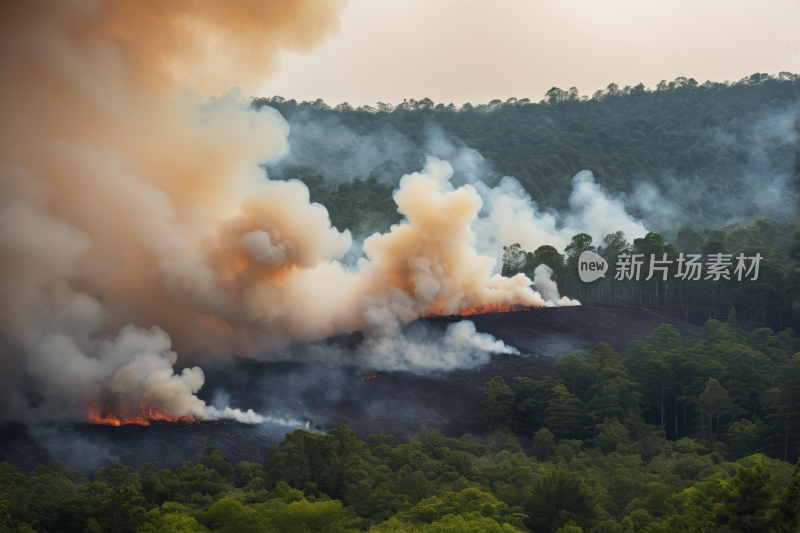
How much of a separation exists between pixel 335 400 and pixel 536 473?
2370 cm

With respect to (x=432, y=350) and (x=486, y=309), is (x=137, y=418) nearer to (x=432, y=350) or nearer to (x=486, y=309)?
(x=432, y=350)

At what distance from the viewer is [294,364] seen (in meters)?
76.1

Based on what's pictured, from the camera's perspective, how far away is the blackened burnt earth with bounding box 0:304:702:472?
58000mm

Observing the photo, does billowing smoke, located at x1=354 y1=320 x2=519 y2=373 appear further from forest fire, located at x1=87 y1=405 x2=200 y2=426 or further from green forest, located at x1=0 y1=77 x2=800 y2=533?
forest fire, located at x1=87 y1=405 x2=200 y2=426

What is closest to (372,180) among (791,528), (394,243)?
(394,243)

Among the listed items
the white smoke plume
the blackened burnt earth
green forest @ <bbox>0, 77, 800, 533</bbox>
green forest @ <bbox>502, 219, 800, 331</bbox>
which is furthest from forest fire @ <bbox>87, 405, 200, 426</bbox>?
green forest @ <bbox>502, 219, 800, 331</bbox>

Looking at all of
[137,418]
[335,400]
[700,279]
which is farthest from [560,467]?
[700,279]

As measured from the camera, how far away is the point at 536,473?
Result: 5256 centimetres

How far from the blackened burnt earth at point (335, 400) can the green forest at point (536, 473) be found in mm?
2883

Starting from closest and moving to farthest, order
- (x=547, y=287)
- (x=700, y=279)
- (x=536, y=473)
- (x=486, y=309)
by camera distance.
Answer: (x=536, y=473) < (x=486, y=309) < (x=547, y=287) < (x=700, y=279)

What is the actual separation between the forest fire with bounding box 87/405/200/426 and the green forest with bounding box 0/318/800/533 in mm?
7642

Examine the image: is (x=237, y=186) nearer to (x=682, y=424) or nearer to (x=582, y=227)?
(x=682, y=424)

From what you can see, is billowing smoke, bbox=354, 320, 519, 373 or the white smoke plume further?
the white smoke plume

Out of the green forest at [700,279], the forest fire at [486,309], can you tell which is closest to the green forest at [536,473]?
the forest fire at [486,309]
